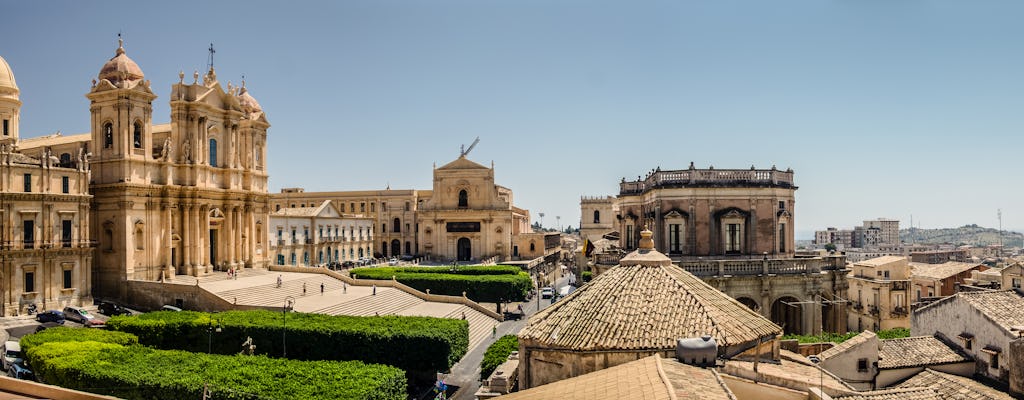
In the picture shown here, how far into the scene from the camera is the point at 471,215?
275ft

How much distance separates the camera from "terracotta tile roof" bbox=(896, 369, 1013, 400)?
21312 millimetres

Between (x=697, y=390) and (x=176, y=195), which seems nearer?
(x=697, y=390)

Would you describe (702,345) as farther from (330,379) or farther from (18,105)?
(18,105)

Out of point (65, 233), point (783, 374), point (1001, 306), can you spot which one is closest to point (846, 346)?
point (1001, 306)

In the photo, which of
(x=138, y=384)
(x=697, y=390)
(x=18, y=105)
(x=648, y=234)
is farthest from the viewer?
(x=18, y=105)

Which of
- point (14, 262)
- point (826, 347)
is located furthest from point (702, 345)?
point (14, 262)

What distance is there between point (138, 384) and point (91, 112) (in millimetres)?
30065

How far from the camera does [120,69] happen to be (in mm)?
44000

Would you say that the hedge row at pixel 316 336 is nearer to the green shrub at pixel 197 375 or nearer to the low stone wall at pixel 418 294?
the green shrub at pixel 197 375

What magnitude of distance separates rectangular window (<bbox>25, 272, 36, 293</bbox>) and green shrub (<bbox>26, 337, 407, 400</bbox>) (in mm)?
13798

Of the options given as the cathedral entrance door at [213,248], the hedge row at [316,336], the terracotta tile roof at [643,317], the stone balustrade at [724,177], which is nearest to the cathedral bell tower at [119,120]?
the cathedral entrance door at [213,248]

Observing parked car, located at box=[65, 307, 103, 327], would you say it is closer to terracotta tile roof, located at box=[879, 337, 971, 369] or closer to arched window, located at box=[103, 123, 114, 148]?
arched window, located at box=[103, 123, 114, 148]

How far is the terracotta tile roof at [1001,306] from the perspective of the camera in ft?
80.8

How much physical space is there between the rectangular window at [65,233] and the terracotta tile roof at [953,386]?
45080 millimetres
